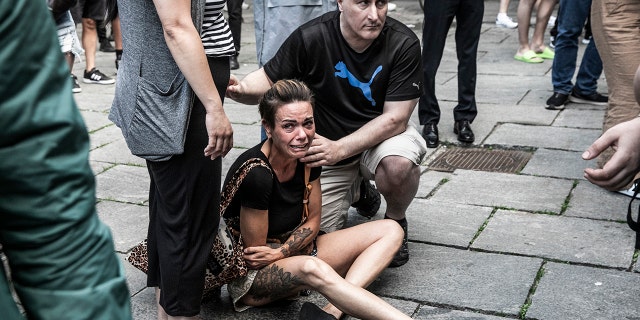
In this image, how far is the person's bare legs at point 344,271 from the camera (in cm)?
313

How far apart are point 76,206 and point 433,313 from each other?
7.90ft

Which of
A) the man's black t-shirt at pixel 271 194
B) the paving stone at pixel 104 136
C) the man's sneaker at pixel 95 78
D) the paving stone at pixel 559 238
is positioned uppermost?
Result: the man's black t-shirt at pixel 271 194

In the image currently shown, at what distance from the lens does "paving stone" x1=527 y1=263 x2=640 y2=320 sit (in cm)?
334

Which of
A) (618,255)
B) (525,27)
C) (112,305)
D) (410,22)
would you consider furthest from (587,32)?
(112,305)

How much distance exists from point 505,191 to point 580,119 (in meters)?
1.66

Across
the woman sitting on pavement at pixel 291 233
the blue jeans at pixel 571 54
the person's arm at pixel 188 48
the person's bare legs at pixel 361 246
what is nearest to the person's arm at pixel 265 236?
the woman sitting on pavement at pixel 291 233

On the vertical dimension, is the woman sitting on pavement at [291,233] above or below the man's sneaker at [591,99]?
above

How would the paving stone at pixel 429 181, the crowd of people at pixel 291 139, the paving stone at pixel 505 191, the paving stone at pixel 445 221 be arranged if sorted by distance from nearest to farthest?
1. the crowd of people at pixel 291 139
2. the paving stone at pixel 445 221
3. the paving stone at pixel 505 191
4. the paving stone at pixel 429 181

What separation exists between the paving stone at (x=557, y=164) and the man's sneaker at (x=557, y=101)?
1.05 m

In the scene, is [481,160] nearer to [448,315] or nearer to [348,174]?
[348,174]

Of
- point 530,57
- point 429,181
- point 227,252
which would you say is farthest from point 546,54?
point 227,252

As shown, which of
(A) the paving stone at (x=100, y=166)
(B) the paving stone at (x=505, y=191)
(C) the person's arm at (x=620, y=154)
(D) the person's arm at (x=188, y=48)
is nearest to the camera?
(C) the person's arm at (x=620, y=154)

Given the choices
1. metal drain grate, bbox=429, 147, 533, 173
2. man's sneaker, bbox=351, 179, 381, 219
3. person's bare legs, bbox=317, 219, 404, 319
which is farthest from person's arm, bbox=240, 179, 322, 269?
metal drain grate, bbox=429, 147, 533, 173

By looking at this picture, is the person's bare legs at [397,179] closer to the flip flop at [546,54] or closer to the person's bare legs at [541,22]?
the person's bare legs at [541,22]
